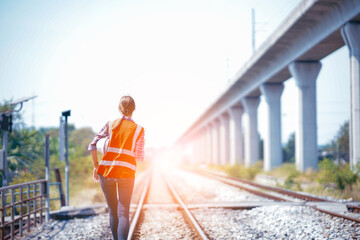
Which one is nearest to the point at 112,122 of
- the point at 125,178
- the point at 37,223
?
the point at 125,178

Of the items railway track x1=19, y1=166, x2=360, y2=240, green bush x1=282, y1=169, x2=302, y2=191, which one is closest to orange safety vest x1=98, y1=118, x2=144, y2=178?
railway track x1=19, y1=166, x2=360, y2=240

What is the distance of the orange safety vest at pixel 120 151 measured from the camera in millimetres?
4215

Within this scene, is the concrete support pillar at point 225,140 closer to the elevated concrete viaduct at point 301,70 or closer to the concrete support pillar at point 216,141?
the concrete support pillar at point 216,141

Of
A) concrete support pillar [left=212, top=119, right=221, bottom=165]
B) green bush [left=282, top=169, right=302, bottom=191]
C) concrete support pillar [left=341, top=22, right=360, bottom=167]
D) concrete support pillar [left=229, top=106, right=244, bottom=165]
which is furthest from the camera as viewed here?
concrete support pillar [left=212, top=119, right=221, bottom=165]

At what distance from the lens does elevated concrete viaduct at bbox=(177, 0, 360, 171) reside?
52.0ft

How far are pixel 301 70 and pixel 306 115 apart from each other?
2.72 meters

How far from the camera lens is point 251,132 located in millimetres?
33844

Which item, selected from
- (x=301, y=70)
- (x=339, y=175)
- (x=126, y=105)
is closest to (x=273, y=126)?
(x=301, y=70)

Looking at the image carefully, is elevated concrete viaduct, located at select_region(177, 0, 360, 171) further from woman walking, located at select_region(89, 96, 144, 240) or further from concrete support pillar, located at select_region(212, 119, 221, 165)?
concrete support pillar, located at select_region(212, 119, 221, 165)

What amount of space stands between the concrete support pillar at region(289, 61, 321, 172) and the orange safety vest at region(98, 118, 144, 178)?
18.9m

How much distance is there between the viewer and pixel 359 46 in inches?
622

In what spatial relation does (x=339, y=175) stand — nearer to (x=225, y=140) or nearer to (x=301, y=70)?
(x=301, y=70)

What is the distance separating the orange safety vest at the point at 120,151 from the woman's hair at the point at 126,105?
13 centimetres

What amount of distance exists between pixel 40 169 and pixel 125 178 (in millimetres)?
15010
